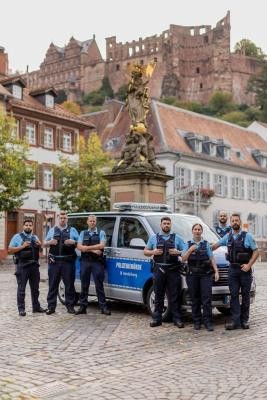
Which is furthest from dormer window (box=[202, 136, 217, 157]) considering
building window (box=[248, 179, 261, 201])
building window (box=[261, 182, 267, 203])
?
building window (box=[261, 182, 267, 203])

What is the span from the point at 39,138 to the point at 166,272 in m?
32.2

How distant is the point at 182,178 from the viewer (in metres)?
45.8

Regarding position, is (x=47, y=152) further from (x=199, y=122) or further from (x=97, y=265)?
(x=97, y=265)

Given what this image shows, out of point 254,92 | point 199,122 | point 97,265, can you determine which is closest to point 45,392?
point 97,265

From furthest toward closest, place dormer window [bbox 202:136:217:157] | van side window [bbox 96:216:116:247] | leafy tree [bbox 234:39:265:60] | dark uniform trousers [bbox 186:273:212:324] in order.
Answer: leafy tree [bbox 234:39:265:60], dormer window [bbox 202:136:217:157], van side window [bbox 96:216:116:247], dark uniform trousers [bbox 186:273:212:324]

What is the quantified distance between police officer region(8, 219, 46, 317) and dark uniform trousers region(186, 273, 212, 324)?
3105mm

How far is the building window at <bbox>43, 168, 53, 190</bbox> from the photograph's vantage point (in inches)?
1644

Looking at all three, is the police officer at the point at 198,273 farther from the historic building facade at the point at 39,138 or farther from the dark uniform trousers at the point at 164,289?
the historic building facade at the point at 39,138

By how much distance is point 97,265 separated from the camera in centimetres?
1154

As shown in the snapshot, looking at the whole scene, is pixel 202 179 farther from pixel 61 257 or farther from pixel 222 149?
pixel 61 257

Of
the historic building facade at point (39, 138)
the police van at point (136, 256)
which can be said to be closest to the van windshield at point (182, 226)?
the police van at point (136, 256)

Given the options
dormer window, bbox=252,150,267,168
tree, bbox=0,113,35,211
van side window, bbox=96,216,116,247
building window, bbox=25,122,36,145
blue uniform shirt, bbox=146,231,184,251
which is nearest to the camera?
blue uniform shirt, bbox=146,231,184,251

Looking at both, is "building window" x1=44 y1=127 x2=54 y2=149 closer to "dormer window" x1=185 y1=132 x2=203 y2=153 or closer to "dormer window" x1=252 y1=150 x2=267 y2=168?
"dormer window" x1=185 y1=132 x2=203 y2=153

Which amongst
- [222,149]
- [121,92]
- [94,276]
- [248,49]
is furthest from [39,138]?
[248,49]
